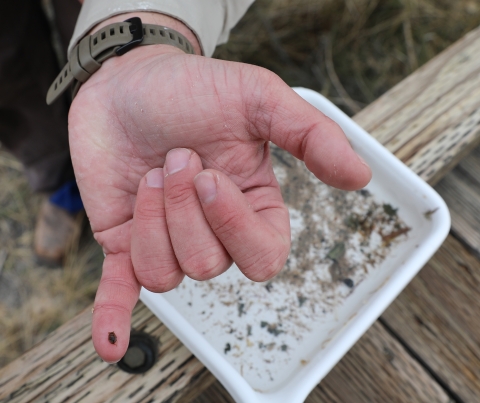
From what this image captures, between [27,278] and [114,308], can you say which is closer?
[114,308]

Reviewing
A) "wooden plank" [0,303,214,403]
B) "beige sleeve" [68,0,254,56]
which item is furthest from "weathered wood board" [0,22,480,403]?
"beige sleeve" [68,0,254,56]

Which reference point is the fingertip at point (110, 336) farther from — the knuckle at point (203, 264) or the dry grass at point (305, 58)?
the dry grass at point (305, 58)

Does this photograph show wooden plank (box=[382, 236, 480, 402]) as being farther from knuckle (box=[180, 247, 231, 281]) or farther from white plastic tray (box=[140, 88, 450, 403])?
knuckle (box=[180, 247, 231, 281])

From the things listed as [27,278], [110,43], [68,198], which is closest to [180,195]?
[110,43]

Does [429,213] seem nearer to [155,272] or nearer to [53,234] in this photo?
[155,272]

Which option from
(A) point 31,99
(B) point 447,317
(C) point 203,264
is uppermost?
(C) point 203,264

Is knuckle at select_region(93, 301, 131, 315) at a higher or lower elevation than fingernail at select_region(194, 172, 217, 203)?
lower
